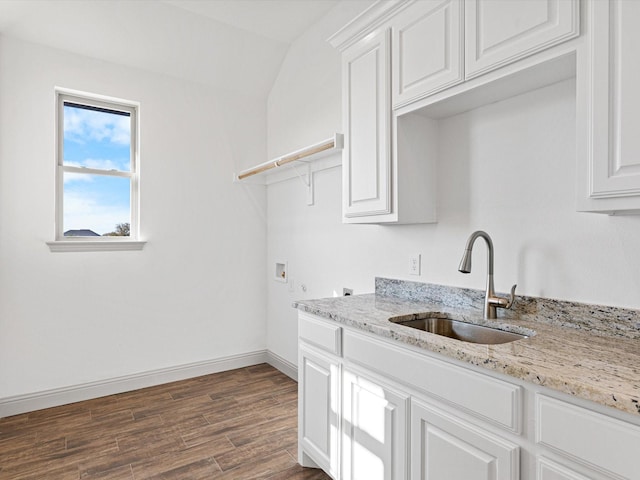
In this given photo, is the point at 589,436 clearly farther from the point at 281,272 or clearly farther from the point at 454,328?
the point at 281,272

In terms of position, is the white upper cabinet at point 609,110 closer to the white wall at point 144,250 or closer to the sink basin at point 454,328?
the sink basin at point 454,328

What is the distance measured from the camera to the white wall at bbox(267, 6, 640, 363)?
5.03 ft

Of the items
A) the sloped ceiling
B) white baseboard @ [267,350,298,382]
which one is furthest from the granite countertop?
the sloped ceiling

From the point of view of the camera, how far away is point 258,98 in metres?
3.91

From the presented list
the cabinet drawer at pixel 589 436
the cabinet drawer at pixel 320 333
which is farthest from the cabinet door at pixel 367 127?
the cabinet drawer at pixel 589 436

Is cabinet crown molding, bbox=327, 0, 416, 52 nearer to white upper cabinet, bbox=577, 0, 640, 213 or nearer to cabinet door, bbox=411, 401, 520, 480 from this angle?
white upper cabinet, bbox=577, 0, 640, 213

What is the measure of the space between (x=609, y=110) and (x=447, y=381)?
975 millimetres

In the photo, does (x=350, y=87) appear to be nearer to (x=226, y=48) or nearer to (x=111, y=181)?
(x=226, y=48)

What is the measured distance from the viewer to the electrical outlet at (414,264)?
228cm

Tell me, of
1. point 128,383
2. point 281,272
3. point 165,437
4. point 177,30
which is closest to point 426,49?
point 177,30

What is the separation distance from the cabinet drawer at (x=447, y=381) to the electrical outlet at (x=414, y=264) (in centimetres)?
70

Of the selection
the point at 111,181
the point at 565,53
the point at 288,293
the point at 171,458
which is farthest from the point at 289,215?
the point at 565,53

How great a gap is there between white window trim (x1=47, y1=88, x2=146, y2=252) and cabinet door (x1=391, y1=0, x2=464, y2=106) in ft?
7.74

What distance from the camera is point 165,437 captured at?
2533mm
